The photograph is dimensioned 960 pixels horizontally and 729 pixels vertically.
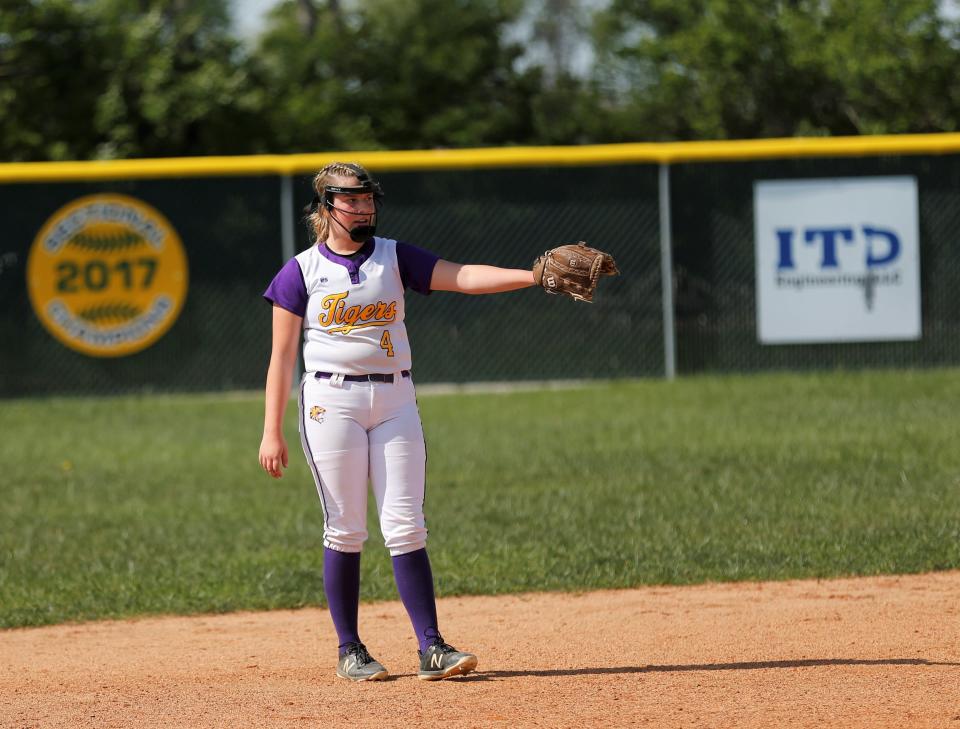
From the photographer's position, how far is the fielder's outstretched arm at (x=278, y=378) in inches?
194

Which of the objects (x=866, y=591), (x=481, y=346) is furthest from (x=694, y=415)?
(x=866, y=591)

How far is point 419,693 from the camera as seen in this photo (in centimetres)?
480

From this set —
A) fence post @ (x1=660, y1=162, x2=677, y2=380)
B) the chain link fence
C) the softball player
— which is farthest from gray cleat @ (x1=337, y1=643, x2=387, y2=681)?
fence post @ (x1=660, y1=162, x2=677, y2=380)

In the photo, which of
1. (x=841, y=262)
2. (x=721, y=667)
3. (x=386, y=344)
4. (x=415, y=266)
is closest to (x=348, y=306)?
(x=386, y=344)

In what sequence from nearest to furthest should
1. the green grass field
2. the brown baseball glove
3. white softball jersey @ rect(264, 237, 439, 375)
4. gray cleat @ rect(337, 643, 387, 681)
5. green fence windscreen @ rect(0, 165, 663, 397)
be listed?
the brown baseball glove
white softball jersey @ rect(264, 237, 439, 375)
gray cleat @ rect(337, 643, 387, 681)
the green grass field
green fence windscreen @ rect(0, 165, 663, 397)

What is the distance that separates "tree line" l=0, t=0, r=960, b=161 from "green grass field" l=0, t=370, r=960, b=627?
345 inches

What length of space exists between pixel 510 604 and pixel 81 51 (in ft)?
57.5

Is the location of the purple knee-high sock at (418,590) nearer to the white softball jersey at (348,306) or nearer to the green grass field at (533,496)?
the white softball jersey at (348,306)

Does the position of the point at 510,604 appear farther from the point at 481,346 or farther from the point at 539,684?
the point at 481,346

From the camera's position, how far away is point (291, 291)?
16.2ft

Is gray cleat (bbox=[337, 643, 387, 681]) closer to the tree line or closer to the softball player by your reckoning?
the softball player

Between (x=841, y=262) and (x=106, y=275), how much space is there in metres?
7.27

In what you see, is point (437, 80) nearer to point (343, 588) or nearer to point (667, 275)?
point (667, 275)

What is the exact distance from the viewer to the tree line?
70.3 ft
